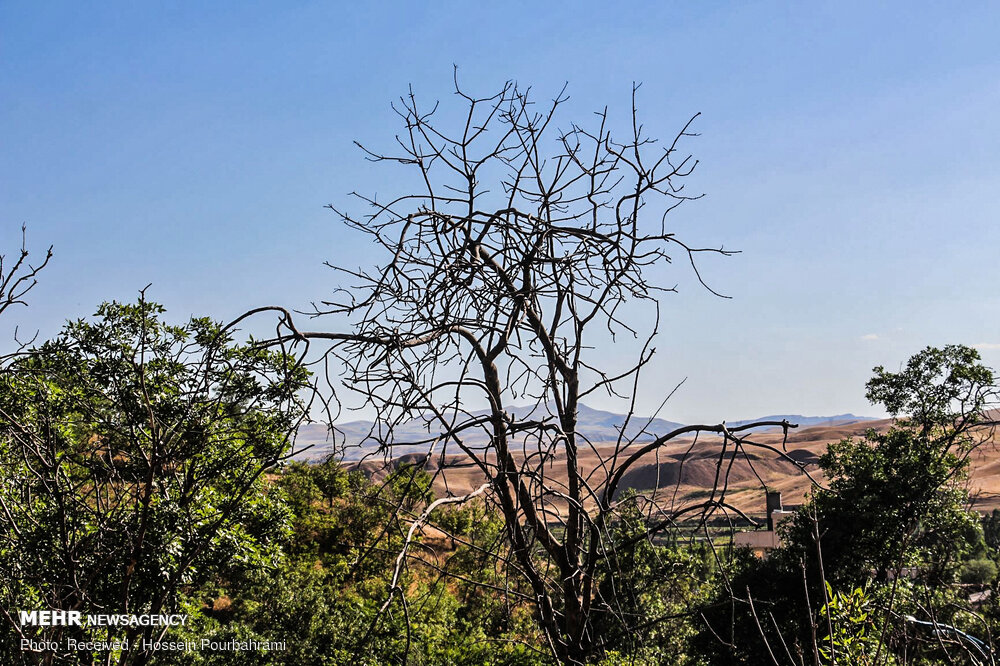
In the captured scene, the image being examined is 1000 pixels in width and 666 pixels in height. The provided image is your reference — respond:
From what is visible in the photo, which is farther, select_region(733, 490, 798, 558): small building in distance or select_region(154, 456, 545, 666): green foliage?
select_region(154, 456, 545, 666): green foliage

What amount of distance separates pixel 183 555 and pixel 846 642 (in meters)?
5.00

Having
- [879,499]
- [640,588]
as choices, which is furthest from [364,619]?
[879,499]

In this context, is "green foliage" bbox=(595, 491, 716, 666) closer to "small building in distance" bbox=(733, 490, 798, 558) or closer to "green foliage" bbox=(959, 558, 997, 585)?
"small building in distance" bbox=(733, 490, 798, 558)

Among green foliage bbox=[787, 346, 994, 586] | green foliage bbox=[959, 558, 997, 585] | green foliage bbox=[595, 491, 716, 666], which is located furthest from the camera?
green foliage bbox=[959, 558, 997, 585]

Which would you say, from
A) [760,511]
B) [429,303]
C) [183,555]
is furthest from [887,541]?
[760,511]

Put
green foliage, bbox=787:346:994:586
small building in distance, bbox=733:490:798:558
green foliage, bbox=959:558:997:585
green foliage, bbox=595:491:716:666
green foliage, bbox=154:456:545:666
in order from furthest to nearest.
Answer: green foliage, bbox=959:558:997:585
green foliage, bbox=787:346:994:586
green foliage, bbox=154:456:545:666
small building in distance, bbox=733:490:798:558
green foliage, bbox=595:491:716:666

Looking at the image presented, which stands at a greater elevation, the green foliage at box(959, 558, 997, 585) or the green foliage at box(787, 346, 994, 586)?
the green foliage at box(787, 346, 994, 586)

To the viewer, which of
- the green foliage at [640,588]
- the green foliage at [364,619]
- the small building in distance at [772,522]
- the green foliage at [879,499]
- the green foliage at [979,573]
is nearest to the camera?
the green foliage at [640,588]

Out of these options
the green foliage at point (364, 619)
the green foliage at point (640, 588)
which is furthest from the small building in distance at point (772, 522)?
the green foliage at point (364, 619)

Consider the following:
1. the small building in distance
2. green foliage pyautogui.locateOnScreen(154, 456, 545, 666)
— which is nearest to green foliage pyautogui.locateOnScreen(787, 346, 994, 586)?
the small building in distance

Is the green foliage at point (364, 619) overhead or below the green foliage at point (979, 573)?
overhead

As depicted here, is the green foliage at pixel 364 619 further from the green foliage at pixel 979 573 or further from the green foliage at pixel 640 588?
the green foliage at pixel 979 573

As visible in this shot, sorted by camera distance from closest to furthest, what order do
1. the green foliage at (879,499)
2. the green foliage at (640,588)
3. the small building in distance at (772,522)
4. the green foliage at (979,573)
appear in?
1. the green foliage at (640,588)
2. the small building in distance at (772,522)
3. the green foliage at (879,499)
4. the green foliage at (979,573)

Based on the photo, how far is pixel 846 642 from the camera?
3066 mm
